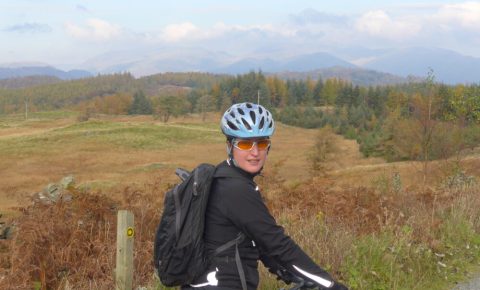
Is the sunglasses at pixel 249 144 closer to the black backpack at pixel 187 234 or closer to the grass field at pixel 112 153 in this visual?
the black backpack at pixel 187 234

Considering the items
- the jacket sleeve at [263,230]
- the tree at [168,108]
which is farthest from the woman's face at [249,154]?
the tree at [168,108]

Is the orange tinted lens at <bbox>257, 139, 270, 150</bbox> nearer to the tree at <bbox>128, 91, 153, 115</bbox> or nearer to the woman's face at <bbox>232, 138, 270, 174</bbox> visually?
the woman's face at <bbox>232, 138, 270, 174</bbox>

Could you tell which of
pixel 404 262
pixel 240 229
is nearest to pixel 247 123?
pixel 240 229

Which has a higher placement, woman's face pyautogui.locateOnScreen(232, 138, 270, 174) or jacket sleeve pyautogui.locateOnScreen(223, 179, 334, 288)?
woman's face pyautogui.locateOnScreen(232, 138, 270, 174)

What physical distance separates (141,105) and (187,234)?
483ft

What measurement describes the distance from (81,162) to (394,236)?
190ft

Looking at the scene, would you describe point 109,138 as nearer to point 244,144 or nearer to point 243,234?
point 244,144


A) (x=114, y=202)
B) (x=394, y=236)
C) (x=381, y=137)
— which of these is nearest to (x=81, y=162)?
(x=381, y=137)

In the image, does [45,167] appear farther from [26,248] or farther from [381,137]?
[26,248]

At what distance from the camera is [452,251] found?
692 centimetres

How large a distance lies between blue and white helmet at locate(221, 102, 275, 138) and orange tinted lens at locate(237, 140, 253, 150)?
4 centimetres

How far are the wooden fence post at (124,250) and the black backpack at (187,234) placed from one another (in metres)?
1.74

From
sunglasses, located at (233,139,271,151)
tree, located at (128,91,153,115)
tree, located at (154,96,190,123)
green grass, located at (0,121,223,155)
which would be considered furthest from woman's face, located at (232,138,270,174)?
tree, located at (128,91,153,115)

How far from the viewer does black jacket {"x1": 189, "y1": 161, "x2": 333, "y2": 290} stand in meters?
2.96
